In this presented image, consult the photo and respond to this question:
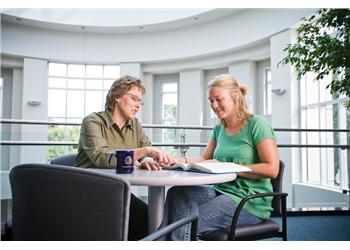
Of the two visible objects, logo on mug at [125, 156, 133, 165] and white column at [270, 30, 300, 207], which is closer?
logo on mug at [125, 156, 133, 165]

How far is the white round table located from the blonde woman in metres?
0.05

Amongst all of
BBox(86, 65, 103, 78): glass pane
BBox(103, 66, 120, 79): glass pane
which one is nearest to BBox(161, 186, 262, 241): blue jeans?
BBox(103, 66, 120, 79): glass pane

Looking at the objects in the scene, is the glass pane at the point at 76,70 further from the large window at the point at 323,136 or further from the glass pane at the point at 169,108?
the large window at the point at 323,136

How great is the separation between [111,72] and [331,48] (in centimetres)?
713

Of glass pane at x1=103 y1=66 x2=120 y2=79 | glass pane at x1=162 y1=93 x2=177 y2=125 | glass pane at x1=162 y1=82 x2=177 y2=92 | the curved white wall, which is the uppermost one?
the curved white wall

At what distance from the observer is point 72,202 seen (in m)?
0.78

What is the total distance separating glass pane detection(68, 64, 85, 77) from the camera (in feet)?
30.0

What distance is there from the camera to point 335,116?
5.37 meters

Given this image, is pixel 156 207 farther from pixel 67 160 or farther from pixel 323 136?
pixel 323 136

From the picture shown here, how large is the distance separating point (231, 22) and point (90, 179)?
7.22m

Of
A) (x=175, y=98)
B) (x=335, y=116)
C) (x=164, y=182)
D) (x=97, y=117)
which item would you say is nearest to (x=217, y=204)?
(x=164, y=182)

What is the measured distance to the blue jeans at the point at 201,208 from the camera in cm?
137

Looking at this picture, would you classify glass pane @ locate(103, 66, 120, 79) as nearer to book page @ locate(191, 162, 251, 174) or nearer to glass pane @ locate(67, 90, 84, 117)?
glass pane @ locate(67, 90, 84, 117)
